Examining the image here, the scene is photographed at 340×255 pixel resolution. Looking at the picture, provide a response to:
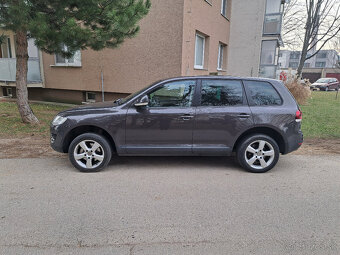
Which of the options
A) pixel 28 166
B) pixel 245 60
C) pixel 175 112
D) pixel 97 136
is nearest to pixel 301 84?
pixel 245 60

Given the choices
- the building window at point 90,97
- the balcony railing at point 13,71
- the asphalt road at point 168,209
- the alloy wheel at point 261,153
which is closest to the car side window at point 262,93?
the alloy wheel at point 261,153

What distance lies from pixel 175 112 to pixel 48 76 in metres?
10.4

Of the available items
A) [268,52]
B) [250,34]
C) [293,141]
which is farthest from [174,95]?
[268,52]

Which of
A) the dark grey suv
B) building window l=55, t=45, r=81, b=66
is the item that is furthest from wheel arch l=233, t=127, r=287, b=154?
building window l=55, t=45, r=81, b=66

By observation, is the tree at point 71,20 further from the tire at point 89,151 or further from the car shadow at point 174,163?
the car shadow at point 174,163

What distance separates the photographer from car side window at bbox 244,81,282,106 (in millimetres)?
4395

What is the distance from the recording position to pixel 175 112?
14.0 feet

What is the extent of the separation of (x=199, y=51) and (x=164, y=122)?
26.3 feet

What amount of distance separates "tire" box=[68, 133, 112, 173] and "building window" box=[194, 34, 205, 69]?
296 inches

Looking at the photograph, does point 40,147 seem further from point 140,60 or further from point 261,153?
point 140,60

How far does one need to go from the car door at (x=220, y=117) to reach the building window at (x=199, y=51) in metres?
6.65

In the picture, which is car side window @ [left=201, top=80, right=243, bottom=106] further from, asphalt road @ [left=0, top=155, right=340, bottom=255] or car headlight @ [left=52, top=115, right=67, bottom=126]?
car headlight @ [left=52, top=115, right=67, bottom=126]

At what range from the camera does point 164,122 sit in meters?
4.26

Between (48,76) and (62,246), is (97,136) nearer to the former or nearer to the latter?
(62,246)
